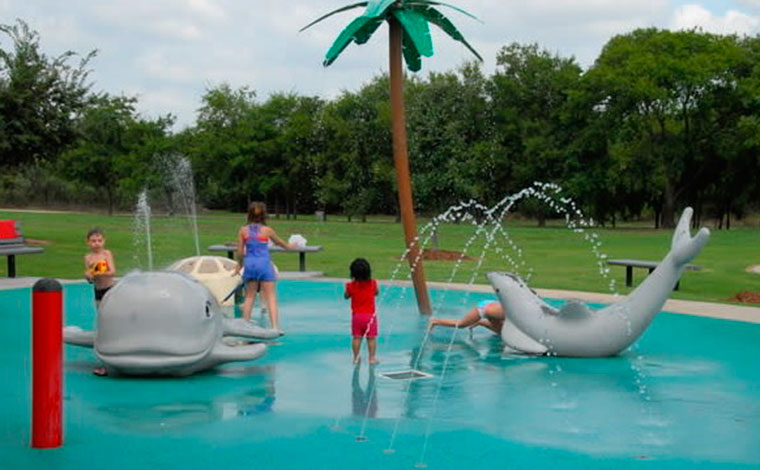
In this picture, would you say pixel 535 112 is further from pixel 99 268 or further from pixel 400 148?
pixel 99 268

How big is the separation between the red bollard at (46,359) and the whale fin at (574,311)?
5415 mm

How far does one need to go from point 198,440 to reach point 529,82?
177ft

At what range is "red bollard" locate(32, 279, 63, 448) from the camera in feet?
18.5

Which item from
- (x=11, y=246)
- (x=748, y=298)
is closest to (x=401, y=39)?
(x=748, y=298)

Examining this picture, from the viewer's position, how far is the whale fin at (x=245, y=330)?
9234 millimetres

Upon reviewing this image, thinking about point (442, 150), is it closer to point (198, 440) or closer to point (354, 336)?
point (354, 336)

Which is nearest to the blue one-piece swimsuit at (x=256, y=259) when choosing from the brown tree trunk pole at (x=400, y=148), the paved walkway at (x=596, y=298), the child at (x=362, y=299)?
the child at (x=362, y=299)

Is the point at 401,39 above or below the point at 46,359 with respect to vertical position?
above

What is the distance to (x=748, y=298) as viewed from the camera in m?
15.2

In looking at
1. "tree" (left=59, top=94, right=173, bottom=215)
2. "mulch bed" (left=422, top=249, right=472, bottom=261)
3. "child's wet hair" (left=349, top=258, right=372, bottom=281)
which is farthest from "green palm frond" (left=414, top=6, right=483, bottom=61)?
"tree" (left=59, top=94, right=173, bottom=215)

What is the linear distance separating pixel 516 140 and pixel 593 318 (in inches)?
1929

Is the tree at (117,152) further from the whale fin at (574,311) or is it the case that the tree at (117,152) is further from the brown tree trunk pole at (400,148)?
the whale fin at (574,311)

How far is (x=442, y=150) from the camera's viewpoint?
25.9 meters

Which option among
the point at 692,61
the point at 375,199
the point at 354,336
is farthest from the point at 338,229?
the point at 354,336
